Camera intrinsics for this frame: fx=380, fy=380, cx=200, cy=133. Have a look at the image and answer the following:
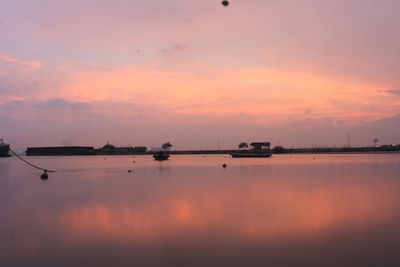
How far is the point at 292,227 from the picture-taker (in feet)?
44.4

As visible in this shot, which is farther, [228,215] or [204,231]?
[228,215]

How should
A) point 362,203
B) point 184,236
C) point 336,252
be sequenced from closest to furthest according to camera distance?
point 336,252
point 184,236
point 362,203

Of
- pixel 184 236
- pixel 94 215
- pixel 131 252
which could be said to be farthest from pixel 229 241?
pixel 94 215

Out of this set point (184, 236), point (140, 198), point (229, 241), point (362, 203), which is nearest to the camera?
point (229, 241)

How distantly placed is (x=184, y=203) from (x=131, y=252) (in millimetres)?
9826

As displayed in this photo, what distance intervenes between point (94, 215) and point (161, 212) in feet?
9.76

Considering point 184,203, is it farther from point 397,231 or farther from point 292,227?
point 397,231

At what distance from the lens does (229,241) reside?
1163cm

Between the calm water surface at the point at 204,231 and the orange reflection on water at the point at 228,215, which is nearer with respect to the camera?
the calm water surface at the point at 204,231

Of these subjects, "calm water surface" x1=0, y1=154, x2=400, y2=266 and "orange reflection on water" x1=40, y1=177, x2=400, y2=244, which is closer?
"calm water surface" x1=0, y1=154, x2=400, y2=266

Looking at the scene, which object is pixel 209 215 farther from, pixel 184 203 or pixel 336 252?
pixel 336 252

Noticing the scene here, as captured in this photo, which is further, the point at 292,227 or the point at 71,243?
the point at 292,227

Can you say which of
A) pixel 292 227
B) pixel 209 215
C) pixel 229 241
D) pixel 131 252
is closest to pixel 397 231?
pixel 292 227

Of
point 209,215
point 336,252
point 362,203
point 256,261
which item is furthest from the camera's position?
point 362,203
